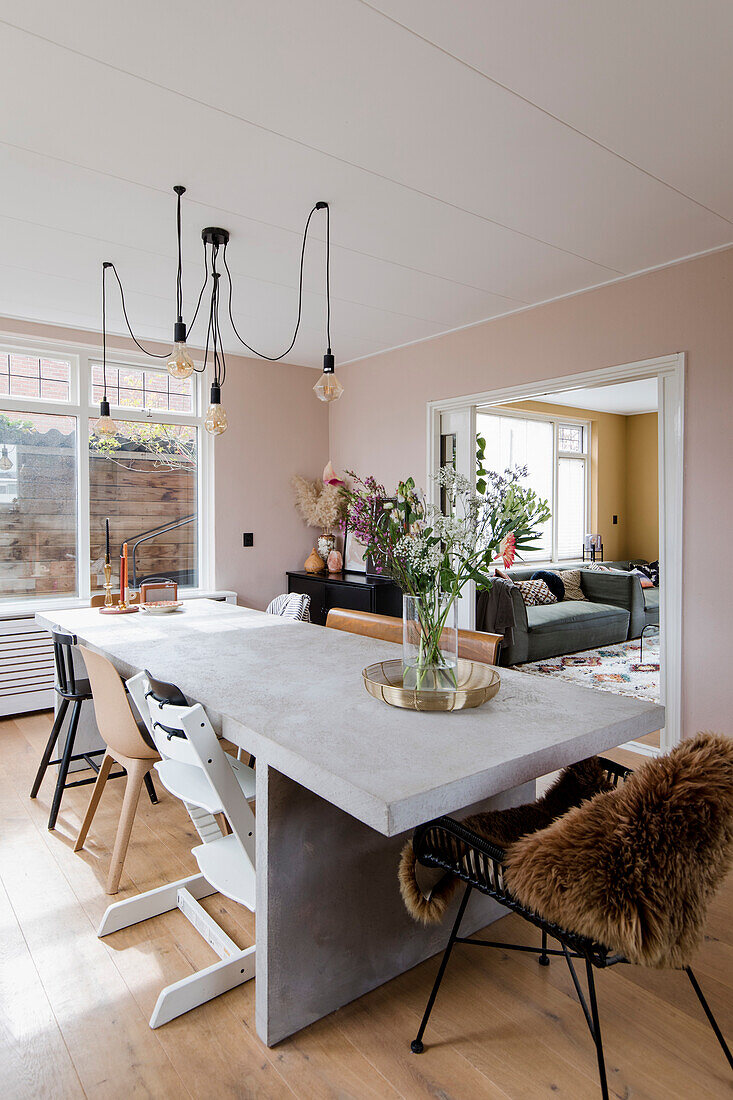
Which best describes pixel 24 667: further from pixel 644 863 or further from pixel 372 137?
pixel 644 863

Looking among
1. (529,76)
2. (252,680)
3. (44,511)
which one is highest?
(529,76)

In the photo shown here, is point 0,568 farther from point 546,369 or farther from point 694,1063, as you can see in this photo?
point 694,1063

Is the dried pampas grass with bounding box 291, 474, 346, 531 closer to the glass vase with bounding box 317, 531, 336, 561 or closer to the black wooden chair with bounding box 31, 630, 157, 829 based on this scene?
the glass vase with bounding box 317, 531, 336, 561

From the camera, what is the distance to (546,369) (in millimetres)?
3670

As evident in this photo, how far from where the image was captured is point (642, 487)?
855 cm

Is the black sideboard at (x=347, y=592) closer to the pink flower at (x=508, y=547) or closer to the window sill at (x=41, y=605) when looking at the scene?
the window sill at (x=41, y=605)

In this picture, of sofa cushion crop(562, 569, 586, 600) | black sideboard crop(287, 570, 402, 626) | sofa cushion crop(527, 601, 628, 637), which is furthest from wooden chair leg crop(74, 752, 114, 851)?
sofa cushion crop(562, 569, 586, 600)

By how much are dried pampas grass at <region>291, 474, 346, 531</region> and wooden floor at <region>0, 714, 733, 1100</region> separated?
3.30m

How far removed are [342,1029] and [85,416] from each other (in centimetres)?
387

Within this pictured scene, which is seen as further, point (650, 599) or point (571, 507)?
point (571, 507)

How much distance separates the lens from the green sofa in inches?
209

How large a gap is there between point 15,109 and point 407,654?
1957 millimetres

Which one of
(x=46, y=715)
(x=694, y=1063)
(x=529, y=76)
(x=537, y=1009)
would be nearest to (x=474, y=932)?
(x=537, y=1009)

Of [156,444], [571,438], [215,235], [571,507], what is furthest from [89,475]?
[571,438]
